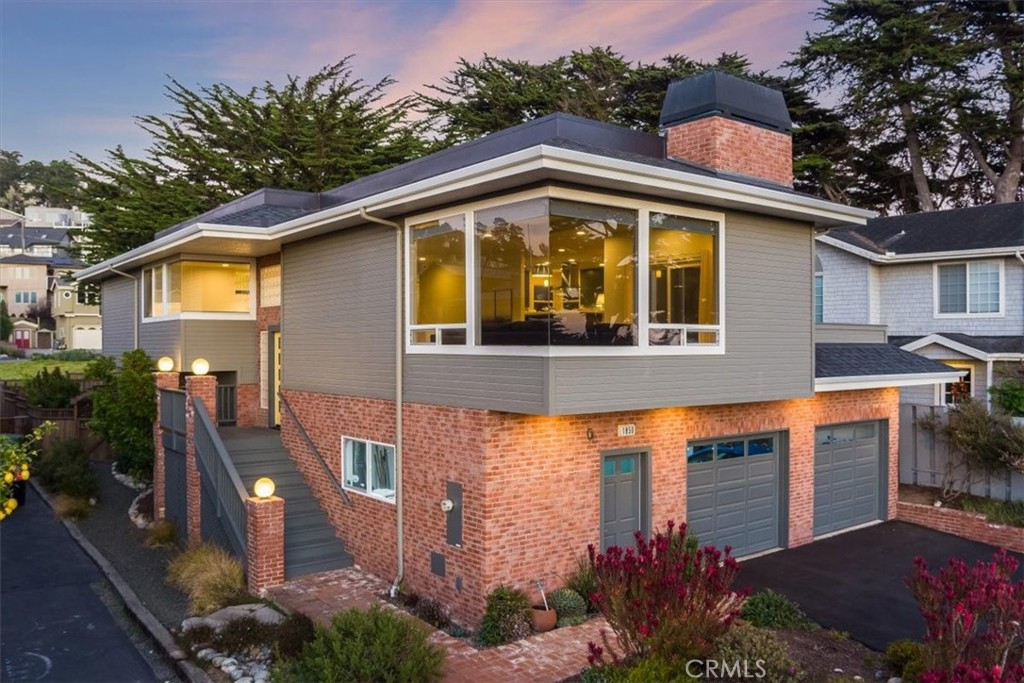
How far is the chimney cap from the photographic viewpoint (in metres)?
12.1

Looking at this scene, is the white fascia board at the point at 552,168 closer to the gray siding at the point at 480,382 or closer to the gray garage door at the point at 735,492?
the gray siding at the point at 480,382

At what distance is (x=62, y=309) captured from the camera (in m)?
60.1

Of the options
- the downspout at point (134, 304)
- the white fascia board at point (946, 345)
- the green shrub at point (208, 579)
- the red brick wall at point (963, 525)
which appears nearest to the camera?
the green shrub at point (208, 579)

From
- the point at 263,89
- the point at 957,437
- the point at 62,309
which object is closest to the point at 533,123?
the point at 957,437

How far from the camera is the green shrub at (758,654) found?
22.9 ft

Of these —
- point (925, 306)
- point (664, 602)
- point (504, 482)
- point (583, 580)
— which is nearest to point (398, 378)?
point (504, 482)

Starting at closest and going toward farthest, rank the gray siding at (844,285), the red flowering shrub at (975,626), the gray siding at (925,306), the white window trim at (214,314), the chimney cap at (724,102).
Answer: the red flowering shrub at (975,626) < the chimney cap at (724,102) < the white window trim at (214,314) < the gray siding at (925,306) < the gray siding at (844,285)

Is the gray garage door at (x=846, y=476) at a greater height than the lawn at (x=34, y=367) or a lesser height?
lesser

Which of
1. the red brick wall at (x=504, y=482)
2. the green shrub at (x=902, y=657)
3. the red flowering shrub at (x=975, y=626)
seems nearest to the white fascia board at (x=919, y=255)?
the red brick wall at (x=504, y=482)

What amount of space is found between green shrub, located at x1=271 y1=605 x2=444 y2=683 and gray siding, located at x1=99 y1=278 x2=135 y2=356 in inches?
513

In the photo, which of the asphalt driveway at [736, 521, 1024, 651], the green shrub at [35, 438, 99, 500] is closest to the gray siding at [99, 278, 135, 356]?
the green shrub at [35, 438, 99, 500]

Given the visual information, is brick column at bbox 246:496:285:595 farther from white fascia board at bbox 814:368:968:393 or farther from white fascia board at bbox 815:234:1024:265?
white fascia board at bbox 815:234:1024:265

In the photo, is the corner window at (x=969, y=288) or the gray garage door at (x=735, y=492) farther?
the corner window at (x=969, y=288)

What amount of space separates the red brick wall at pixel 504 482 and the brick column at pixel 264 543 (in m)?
1.33
